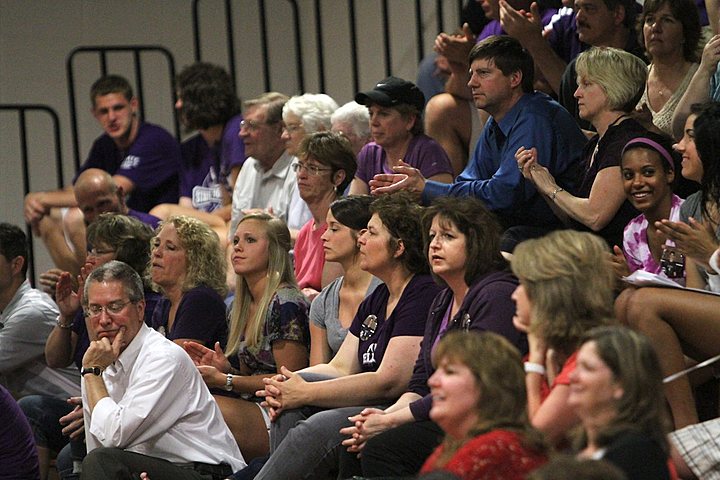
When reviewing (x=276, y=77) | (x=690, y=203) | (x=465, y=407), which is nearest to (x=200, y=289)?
(x=690, y=203)

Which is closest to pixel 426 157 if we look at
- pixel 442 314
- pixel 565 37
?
pixel 565 37

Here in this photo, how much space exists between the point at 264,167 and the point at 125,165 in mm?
983

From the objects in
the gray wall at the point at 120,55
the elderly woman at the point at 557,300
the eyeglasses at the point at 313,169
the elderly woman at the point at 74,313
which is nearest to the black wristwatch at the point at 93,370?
the elderly woman at the point at 74,313

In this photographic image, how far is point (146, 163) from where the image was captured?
6.91 m

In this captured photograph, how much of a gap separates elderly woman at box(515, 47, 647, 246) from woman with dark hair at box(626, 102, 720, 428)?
1.39 ft

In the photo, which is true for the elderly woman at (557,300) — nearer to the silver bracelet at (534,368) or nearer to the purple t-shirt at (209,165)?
the silver bracelet at (534,368)

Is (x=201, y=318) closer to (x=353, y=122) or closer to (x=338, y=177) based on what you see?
(x=338, y=177)

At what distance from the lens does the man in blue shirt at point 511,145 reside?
472 centimetres

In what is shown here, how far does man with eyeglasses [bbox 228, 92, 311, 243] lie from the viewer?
611 centimetres

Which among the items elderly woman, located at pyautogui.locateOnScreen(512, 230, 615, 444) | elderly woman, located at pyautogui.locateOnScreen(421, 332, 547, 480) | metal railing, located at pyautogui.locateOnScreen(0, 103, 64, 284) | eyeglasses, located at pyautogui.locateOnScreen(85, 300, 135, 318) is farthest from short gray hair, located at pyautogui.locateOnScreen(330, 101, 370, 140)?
elderly woman, located at pyautogui.locateOnScreen(421, 332, 547, 480)

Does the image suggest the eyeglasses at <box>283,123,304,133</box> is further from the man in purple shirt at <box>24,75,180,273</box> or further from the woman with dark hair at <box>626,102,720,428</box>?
the woman with dark hair at <box>626,102,720,428</box>

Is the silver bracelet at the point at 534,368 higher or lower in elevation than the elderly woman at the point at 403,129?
lower

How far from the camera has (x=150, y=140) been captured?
6.93 metres

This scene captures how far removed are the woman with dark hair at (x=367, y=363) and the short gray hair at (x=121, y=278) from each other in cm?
53
